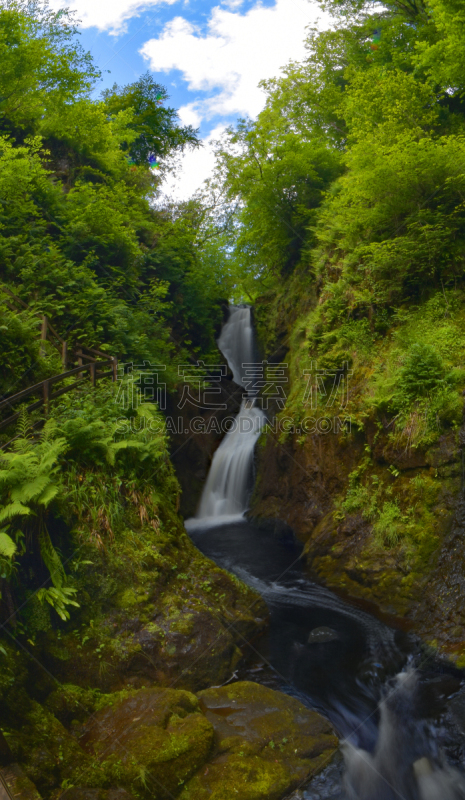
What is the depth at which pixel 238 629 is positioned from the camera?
6.33 m

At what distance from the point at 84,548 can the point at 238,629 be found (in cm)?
242

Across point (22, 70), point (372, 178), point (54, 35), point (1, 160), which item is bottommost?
point (372, 178)

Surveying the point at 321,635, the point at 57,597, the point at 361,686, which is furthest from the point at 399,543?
the point at 57,597

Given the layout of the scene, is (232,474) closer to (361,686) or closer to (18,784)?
(361,686)

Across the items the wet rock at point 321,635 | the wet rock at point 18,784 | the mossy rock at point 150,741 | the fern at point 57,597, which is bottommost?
the wet rock at point 321,635

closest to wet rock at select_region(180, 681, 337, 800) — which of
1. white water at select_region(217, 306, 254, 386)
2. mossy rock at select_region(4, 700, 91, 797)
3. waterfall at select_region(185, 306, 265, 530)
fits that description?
mossy rock at select_region(4, 700, 91, 797)

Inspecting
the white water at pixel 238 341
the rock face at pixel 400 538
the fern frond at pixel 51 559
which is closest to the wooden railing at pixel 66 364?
the fern frond at pixel 51 559

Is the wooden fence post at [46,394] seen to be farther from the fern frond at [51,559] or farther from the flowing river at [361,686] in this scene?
the flowing river at [361,686]

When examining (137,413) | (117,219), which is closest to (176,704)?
(137,413)

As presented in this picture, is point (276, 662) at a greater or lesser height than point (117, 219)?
lesser

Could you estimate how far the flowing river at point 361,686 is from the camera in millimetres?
4641

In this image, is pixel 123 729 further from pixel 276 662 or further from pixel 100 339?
pixel 100 339

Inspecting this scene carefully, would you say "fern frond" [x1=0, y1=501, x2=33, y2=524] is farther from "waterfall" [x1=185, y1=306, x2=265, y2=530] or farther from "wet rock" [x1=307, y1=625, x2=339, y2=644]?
"waterfall" [x1=185, y1=306, x2=265, y2=530]

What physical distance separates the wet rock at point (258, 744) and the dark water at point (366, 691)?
209 millimetres
